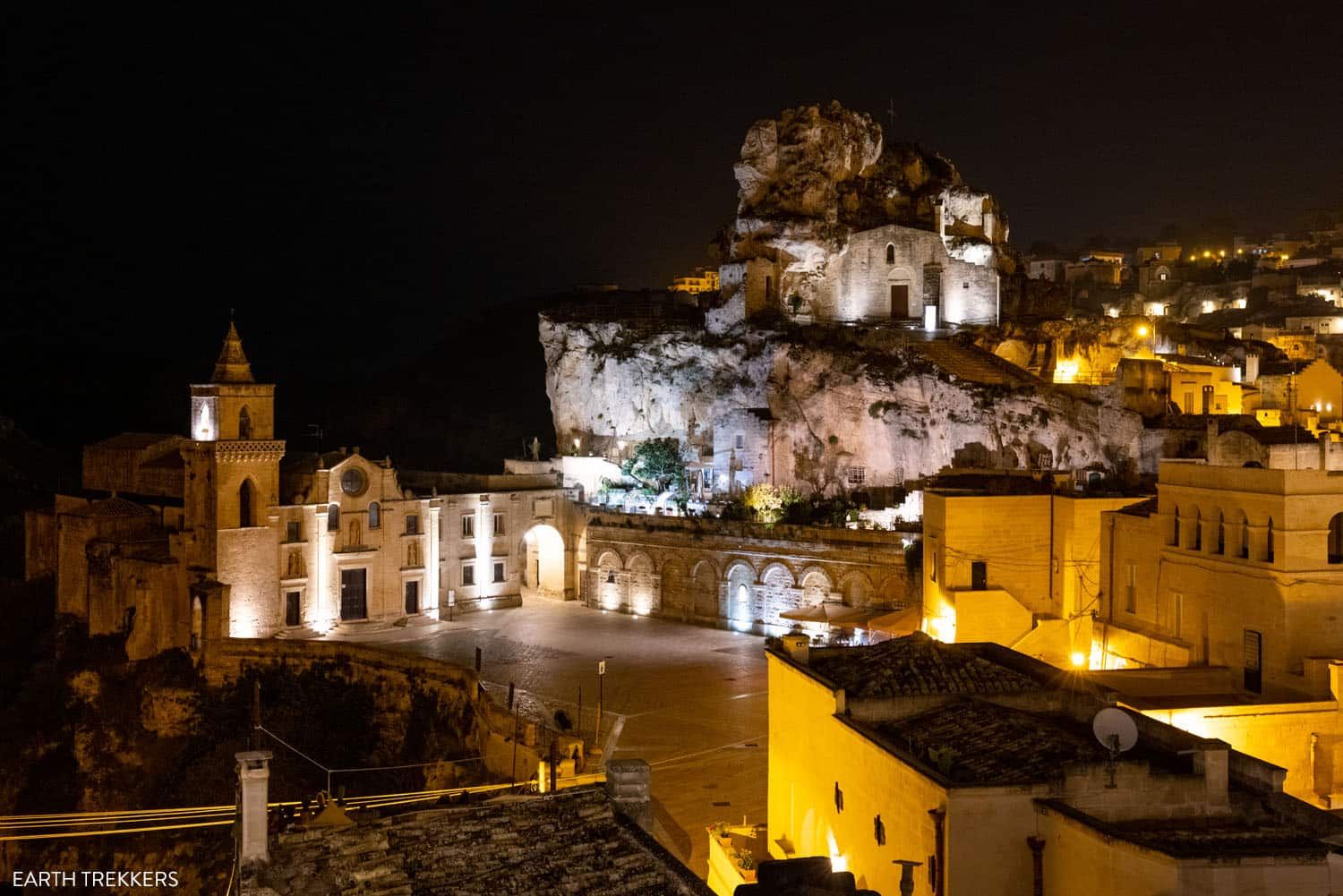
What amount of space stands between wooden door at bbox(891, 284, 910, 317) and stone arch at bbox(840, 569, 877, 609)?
17340 mm

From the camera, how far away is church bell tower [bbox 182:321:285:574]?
129 ft

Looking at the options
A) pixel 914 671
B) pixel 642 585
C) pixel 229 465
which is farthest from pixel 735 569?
pixel 914 671

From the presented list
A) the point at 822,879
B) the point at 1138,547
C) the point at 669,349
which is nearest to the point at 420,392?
the point at 669,349

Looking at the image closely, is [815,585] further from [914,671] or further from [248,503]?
[914,671]

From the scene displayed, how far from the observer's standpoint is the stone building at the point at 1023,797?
35.7 feet

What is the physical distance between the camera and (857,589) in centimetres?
4125

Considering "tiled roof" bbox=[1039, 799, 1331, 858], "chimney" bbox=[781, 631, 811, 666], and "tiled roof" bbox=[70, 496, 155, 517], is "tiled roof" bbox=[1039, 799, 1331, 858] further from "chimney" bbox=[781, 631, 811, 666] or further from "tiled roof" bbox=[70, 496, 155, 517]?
"tiled roof" bbox=[70, 496, 155, 517]

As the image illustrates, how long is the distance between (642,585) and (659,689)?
12940mm

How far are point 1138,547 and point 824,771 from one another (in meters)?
12.9

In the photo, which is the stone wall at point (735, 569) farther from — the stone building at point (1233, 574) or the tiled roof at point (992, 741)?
the tiled roof at point (992, 741)

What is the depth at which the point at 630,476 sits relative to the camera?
5303 centimetres

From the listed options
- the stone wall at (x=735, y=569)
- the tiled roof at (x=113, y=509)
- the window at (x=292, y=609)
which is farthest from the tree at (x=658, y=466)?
the tiled roof at (x=113, y=509)

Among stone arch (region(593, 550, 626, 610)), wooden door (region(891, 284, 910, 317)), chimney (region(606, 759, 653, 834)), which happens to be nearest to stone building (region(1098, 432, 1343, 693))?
chimney (region(606, 759, 653, 834))

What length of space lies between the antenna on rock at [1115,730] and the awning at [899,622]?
19.2 meters
